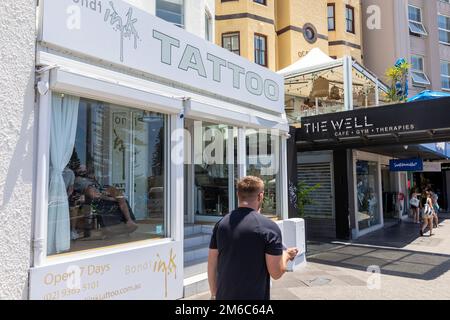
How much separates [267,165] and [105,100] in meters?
4.58

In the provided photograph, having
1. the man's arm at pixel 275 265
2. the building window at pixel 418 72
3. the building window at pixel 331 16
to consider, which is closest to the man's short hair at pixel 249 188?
the man's arm at pixel 275 265

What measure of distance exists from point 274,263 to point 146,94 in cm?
345

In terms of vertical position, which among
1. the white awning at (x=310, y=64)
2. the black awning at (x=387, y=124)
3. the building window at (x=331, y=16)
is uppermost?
the building window at (x=331, y=16)

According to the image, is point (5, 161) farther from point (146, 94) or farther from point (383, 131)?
point (383, 131)

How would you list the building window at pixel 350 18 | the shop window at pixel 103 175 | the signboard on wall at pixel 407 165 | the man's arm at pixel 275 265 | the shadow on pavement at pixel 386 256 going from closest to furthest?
1. the man's arm at pixel 275 265
2. the shop window at pixel 103 175
3. the shadow on pavement at pixel 386 256
4. the signboard on wall at pixel 407 165
5. the building window at pixel 350 18

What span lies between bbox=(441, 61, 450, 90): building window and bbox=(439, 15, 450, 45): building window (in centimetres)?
148

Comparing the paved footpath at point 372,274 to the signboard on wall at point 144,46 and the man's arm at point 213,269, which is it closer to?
the man's arm at point 213,269

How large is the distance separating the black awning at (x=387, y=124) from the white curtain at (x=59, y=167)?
686 cm

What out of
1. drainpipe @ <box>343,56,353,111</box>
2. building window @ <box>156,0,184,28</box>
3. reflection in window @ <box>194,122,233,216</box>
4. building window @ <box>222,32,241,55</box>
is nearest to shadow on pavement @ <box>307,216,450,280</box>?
reflection in window @ <box>194,122,233,216</box>

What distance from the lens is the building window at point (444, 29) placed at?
24.9 meters

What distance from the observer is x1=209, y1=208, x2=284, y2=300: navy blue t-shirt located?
2.85m

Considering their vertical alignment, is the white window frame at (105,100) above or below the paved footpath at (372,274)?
above

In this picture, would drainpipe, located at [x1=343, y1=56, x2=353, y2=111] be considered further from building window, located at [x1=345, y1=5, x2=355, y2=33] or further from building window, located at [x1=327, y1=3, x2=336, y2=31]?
building window, located at [x1=345, y1=5, x2=355, y2=33]
